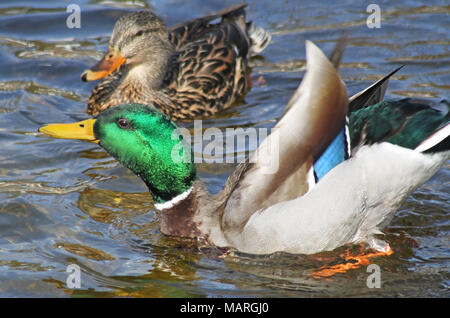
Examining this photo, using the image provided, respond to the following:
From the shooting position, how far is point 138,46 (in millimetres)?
8734

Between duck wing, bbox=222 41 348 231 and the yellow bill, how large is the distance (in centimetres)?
112

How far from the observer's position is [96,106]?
8430mm

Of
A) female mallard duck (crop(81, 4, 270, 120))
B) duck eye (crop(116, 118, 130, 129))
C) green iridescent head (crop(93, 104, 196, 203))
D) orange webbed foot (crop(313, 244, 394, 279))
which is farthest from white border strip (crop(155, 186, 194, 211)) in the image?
female mallard duck (crop(81, 4, 270, 120))

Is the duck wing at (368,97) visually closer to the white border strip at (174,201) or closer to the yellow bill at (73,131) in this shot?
the white border strip at (174,201)

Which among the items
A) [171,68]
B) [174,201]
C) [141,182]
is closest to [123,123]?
[174,201]

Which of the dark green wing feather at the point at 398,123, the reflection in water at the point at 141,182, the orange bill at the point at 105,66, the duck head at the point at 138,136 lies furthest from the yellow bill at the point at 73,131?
the orange bill at the point at 105,66

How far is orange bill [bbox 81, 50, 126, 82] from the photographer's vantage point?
8258mm

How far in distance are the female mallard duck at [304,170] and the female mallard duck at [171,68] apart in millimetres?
2832

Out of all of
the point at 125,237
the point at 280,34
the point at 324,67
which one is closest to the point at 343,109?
the point at 324,67

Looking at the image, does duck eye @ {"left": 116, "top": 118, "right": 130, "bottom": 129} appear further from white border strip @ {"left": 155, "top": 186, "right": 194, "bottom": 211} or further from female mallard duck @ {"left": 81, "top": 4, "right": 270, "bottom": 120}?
female mallard duck @ {"left": 81, "top": 4, "right": 270, "bottom": 120}

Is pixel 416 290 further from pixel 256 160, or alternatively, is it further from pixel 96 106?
pixel 96 106

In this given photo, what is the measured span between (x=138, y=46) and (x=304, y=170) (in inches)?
158

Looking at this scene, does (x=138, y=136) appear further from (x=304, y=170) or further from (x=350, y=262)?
(x=350, y=262)

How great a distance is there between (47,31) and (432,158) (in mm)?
6490
